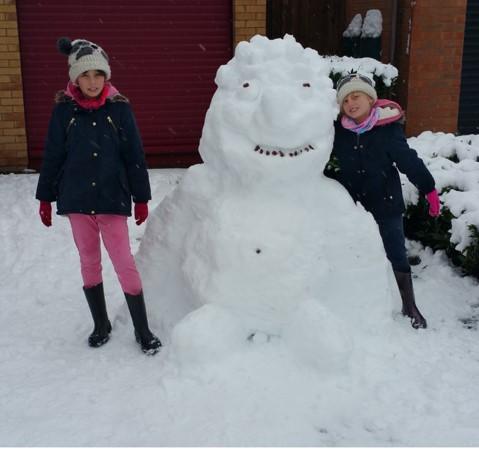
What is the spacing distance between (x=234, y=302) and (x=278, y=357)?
0.38m

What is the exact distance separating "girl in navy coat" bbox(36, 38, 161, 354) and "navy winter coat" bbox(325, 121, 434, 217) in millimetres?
1227

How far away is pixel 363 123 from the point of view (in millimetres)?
3762

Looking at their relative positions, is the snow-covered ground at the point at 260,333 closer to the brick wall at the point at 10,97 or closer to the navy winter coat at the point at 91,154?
the navy winter coat at the point at 91,154

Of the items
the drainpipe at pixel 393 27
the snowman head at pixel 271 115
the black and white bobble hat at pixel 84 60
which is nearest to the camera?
the snowman head at pixel 271 115

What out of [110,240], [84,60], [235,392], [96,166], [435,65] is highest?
[84,60]

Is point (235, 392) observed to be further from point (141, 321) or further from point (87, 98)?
point (87, 98)

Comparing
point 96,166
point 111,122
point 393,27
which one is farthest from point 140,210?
point 393,27

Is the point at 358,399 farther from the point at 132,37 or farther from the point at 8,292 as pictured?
the point at 132,37

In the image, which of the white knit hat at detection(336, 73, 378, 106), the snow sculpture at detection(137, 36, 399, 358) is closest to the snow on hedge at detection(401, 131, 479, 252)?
the snow sculpture at detection(137, 36, 399, 358)

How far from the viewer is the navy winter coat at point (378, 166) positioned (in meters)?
3.80

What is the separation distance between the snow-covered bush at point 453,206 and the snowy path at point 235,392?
545mm

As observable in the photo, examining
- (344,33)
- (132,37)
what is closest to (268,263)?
(132,37)

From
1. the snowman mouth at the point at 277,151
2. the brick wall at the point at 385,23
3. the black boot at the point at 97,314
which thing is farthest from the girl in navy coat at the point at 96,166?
the brick wall at the point at 385,23

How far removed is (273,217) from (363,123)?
33.2 inches
